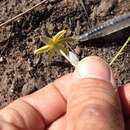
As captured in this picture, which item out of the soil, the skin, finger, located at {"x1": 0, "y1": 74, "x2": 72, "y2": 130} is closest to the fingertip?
the skin

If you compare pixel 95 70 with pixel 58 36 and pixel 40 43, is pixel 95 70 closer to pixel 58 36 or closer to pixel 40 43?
pixel 58 36

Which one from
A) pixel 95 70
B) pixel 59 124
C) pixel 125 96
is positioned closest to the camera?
pixel 95 70

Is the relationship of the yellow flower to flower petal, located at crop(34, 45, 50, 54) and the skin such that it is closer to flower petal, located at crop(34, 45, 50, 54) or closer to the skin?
flower petal, located at crop(34, 45, 50, 54)

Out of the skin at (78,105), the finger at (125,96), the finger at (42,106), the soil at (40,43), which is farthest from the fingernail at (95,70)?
the soil at (40,43)

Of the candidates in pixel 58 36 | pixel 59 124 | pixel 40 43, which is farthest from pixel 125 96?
pixel 40 43

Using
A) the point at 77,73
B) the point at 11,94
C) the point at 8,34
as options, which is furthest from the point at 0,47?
the point at 77,73

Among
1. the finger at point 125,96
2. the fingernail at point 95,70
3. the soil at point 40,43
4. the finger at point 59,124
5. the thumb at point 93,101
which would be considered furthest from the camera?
the soil at point 40,43

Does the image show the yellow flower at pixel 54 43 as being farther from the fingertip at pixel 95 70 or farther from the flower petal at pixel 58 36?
the fingertip at pixel 95 70
